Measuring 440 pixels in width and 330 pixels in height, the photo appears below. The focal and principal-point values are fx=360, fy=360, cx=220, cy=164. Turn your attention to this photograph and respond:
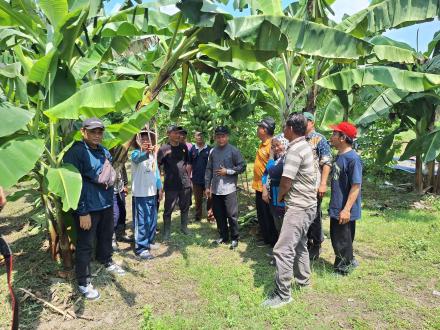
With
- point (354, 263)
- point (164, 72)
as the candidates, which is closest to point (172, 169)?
point (164, 72)

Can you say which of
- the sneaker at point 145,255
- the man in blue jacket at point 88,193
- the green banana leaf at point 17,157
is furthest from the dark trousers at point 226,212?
the green banana leaf at point 17,157

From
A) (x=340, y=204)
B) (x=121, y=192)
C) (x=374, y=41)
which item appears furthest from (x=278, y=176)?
(x=374, y=41)

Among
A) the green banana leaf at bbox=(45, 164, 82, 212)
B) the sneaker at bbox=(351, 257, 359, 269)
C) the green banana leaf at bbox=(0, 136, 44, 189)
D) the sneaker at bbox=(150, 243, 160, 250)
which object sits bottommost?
the sneaker at bbox=(150, 243, 160, 250)

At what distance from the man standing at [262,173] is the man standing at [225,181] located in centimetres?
27

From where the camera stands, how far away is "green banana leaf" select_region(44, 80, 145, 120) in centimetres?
313

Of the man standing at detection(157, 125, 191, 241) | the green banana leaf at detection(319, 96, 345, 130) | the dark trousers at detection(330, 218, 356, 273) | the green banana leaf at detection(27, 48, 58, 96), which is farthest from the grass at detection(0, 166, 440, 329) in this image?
the green banana leaf at detection(319, 96, 345, 130)

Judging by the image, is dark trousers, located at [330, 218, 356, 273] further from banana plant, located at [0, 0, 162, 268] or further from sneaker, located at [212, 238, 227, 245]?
banana plant, located at [0, 0, 162, 268]

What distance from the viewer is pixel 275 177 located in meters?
3.96

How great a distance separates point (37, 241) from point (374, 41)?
6022 mm

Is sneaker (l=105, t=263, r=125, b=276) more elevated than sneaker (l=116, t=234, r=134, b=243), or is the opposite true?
sneaker (l=105, t=263, r=125, b=276)

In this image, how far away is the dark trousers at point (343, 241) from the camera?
3.97 meters

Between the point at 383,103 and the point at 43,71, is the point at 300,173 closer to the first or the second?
the point at 43,71

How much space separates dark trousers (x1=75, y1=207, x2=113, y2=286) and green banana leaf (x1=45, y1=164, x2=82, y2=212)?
64cm

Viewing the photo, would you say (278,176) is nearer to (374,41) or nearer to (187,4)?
(187,4)
